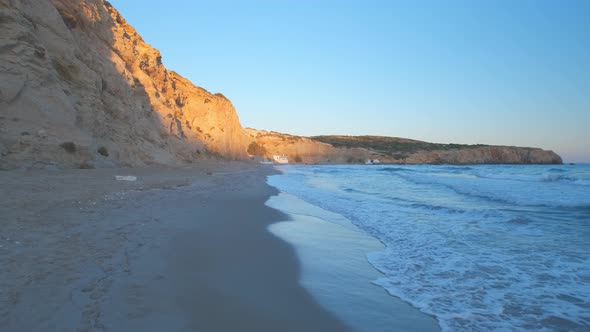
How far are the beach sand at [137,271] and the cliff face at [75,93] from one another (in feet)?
14.1

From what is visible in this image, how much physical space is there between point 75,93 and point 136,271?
492 inches

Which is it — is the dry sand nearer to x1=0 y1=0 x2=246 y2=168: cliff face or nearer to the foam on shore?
the foam on shore

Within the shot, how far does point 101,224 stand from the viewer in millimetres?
4832

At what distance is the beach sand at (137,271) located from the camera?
238cm

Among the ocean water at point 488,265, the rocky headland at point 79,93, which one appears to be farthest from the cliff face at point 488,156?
the ocean water at point 488,265

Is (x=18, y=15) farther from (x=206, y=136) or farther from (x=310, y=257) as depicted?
(x=206, y=136)

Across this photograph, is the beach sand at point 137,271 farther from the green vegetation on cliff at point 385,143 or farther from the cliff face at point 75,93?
the green vegetation on cliff at point 385,143

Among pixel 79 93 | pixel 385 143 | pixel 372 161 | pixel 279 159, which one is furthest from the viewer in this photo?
pixel 385 143

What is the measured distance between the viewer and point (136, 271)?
3.32m

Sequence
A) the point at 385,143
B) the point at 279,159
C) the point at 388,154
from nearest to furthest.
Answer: the point at 279,159
the point at 388,154
the point at 385,143

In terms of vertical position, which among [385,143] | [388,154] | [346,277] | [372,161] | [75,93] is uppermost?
[385,143]

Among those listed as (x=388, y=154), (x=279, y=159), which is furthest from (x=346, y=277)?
(x=388, y=154)

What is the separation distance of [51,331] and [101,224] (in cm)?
308

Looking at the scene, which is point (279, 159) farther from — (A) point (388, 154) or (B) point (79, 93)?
(B) point (79, 93)
